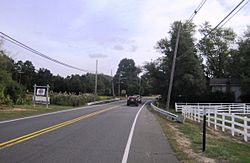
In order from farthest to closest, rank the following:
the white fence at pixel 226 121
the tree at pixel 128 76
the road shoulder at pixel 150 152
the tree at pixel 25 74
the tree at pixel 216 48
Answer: the tree at pixel 128 76 < the tree at pixel 25 74 < the tree at pixel 216 48 < the white fence at pixel 226 121 < the road shoulder at pixel 150 152

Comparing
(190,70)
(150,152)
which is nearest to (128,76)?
(190,70)

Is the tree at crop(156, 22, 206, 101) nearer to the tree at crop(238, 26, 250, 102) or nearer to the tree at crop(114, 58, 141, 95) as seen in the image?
the tree at crop(238, 26, 250, 102)

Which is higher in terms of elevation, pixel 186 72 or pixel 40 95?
pixel 186 72

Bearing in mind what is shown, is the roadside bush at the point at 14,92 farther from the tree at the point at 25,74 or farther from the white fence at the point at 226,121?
the tree at the point at 25,74

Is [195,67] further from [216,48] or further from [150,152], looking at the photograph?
[150,152]

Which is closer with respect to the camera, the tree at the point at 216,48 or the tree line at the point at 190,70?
the tree line at the point at 190,70

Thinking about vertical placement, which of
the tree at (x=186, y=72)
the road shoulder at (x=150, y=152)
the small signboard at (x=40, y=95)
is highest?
the tree at (x=186, y=72)

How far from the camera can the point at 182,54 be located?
61.7 m

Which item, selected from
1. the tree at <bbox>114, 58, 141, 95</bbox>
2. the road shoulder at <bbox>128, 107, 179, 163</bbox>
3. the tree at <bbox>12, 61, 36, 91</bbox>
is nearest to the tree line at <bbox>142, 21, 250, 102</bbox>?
the road shoulder at <bbox>128, 107, 179, 163</bbox>

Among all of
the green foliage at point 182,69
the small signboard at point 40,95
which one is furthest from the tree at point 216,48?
the small signboard at point 40,95

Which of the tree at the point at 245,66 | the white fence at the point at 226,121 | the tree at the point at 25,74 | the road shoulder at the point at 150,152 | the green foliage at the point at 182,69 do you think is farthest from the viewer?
the tree at the point at 25,74

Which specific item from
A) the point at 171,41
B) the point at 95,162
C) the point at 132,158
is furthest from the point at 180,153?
the point at 171,41

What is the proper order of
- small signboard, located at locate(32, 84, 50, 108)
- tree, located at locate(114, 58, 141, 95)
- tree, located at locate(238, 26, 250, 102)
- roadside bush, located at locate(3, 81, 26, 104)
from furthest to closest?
tree, located at locate(114, 58, 141, 95), tree, located at locate(238, 26, 250, 102), small signboard, located at locate(32, 84, 50, 108), roadside bush, located at locate(3, 81, 26, 104)

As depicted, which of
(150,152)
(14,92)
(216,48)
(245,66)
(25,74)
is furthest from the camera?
(25,74)
